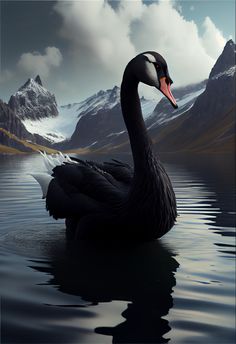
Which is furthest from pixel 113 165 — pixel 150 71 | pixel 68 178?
pixel 150 71

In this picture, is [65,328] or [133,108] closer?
[65,328]

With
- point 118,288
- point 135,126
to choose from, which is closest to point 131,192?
point 135,126

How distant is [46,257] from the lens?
22.8ft

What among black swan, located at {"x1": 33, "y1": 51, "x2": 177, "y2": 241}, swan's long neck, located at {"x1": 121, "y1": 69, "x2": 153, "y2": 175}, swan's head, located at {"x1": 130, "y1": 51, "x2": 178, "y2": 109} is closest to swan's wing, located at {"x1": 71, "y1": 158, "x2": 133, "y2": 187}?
black swan, located at {"x1": 33, "y1": 51, "x2": 177, "y2": 241}

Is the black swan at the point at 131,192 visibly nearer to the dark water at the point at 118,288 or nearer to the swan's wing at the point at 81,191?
the swan's wing at the point at 81,191

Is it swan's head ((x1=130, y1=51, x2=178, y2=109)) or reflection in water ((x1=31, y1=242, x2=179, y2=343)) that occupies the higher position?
swan's head ((x1=130, y1=51, x2=178, y2=109))

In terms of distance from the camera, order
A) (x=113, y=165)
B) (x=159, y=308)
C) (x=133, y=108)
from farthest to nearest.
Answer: (x=113, y=165) < (x=133, y=108) < (x=159, y=308)

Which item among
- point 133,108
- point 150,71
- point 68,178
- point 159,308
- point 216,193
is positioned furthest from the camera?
point 216,193

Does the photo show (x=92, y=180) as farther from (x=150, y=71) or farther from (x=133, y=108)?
(x=150, y=71)

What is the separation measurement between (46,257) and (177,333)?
3289 millimetres

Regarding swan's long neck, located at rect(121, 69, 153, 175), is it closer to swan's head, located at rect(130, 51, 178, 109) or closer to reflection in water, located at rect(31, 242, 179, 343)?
swan's head, located at rect(130, 51, 178, 109)

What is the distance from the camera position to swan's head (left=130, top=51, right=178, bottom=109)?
664 centimetres

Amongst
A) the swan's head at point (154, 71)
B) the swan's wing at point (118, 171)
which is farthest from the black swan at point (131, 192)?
the swan's wing at point (118, 171)

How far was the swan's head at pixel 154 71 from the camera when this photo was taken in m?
6.64
